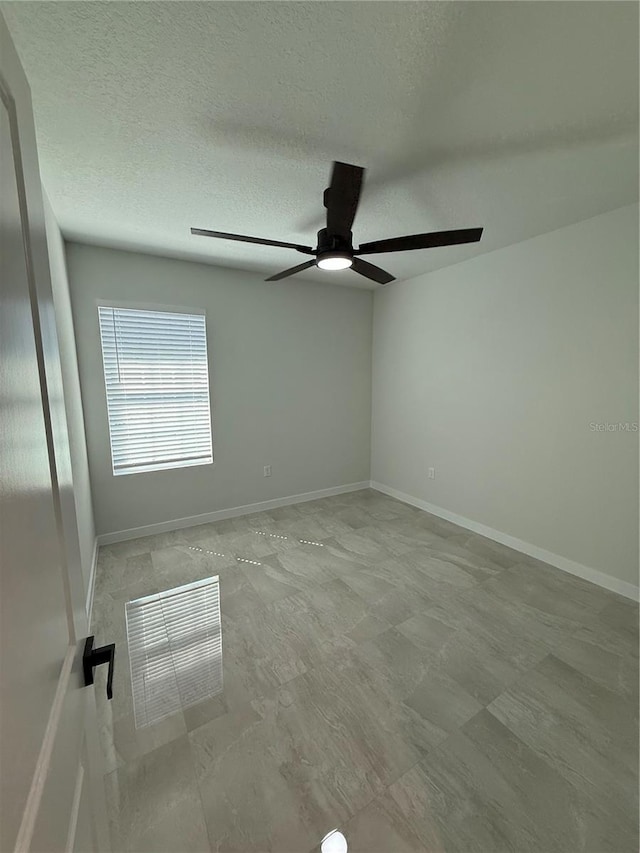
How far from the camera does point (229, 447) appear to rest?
356 cm

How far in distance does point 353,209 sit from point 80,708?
1966 mm

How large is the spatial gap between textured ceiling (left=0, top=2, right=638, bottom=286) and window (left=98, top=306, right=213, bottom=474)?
36.4 inches

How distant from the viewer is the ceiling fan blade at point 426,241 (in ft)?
5.71

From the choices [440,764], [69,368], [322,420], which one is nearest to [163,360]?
[69,368]

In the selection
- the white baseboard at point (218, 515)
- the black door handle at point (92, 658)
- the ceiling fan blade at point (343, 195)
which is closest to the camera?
the black door handle at point (92, 658)

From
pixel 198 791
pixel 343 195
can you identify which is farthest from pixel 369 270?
pixel 198 791

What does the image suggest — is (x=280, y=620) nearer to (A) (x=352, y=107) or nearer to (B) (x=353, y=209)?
(B) (x=353, y=209)

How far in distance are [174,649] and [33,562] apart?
1768mm

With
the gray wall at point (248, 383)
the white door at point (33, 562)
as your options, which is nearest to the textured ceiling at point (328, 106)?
the gray wall at point (248, 383)

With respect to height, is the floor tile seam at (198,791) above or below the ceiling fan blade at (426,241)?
below

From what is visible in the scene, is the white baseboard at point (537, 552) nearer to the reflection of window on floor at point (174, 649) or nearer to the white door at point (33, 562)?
the reflection of window on floor at point (174, 649)

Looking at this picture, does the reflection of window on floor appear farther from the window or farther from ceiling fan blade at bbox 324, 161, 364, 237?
ceiling fan blade at bbox 324, 161, 364, 237

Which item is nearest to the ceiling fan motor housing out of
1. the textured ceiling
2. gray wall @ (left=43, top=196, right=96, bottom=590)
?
the textured ceiling

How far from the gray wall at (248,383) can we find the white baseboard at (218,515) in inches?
2.1
